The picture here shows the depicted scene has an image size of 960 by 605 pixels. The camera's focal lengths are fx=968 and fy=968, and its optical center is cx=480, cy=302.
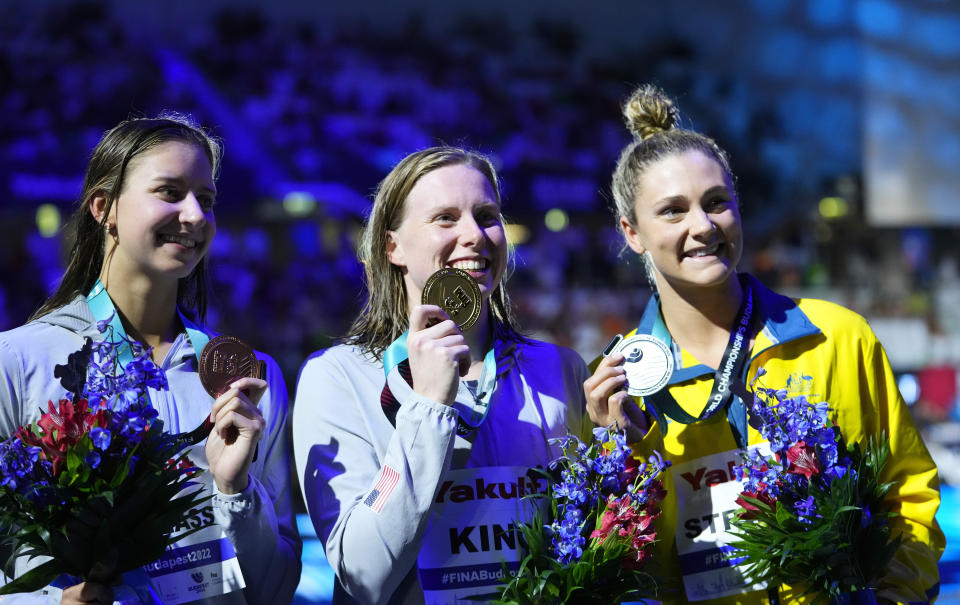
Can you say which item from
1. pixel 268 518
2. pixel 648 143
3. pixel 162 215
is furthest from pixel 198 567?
pixel 648 143

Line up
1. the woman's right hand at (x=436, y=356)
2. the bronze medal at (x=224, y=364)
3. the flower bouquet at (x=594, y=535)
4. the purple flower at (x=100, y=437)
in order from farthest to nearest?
the bronze medal at (x=224, y=364), the woman's right hand at (x=436, y=356), the flower bouquet at (x=594, y=535), the purple flower at (x=100, y=437)

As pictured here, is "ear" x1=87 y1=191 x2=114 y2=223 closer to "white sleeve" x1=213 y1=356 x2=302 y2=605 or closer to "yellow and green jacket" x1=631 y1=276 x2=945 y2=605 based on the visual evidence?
"white sleeve" x1=213 y1=356 x2=302 y2=605

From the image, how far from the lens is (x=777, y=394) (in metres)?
1.97

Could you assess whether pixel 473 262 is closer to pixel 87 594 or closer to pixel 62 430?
pixel 62 430

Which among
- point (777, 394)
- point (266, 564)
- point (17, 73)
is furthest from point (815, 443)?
point (17, 73)

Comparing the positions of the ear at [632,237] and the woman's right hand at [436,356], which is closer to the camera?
the woman's right hand at [436,356]

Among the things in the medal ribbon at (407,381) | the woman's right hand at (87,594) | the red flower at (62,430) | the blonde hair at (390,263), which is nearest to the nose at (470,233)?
the blonde hair at (390,263)

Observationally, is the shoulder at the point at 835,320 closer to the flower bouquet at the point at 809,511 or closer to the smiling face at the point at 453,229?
the flower bouquet at the point at 809,511

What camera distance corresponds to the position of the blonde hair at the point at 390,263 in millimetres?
2264

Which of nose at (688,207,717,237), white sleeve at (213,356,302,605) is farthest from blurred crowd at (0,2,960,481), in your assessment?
nose at (688,207,717,237)

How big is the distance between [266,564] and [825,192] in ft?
40.4

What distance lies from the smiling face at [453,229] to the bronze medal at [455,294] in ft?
0.13

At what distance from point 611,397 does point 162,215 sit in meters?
1.07

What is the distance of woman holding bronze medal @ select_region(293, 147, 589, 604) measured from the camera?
1.88 m
